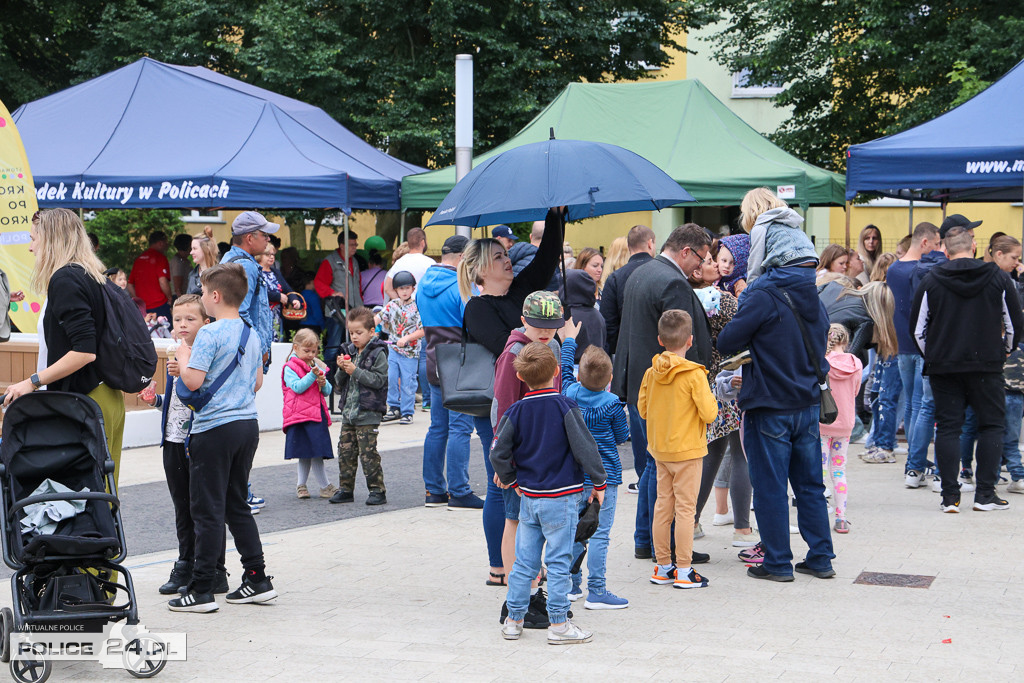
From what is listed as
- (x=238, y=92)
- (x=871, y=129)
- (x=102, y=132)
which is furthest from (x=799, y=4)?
(x=102, y=132)

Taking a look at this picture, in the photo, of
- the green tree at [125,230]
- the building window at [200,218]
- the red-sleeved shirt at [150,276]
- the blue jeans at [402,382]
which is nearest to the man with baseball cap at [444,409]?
the blue jeans at [402,382]

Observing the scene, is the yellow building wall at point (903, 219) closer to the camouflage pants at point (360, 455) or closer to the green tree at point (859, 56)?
the green tree at point (859, 56)

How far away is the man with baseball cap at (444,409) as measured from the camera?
827 centimetres

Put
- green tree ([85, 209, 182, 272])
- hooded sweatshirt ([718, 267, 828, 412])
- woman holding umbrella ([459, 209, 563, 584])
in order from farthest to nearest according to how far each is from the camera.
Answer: green tree ([85, 209, 182, 272]) → hooded sweatshirt ([718, 267, 828, 412]) → woman holding umbrella ([459, 209, 563, 584])

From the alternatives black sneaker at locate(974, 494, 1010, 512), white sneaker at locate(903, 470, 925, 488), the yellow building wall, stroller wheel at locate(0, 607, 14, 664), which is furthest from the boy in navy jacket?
the yellow building wall

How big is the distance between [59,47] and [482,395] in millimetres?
23754

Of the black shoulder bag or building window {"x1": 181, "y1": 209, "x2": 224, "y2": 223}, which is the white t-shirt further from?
building window {"x1": 181, "y1": 209, "x2": 224, "y2": 223}

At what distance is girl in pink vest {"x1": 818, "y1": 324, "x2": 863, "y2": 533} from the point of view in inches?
311

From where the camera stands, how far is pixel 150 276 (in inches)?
622

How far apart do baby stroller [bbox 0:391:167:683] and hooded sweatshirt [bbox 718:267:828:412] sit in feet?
10.8

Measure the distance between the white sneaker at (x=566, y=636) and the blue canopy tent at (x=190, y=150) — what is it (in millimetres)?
9698

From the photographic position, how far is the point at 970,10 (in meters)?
23.0

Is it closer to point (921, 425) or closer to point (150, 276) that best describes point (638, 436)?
point (921, 425)

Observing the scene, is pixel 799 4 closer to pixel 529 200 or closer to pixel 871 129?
pixel 871 129
